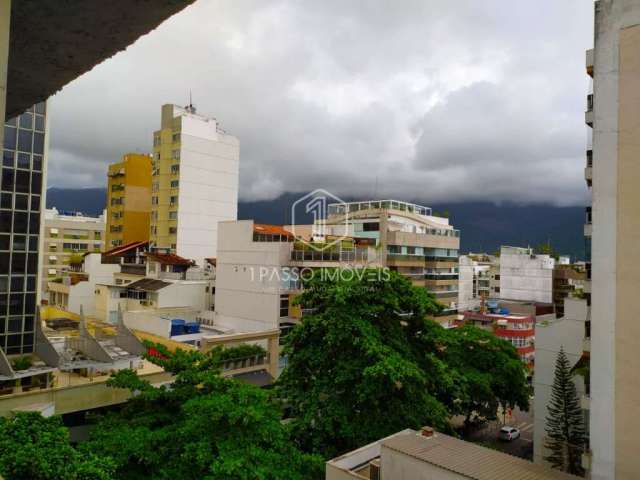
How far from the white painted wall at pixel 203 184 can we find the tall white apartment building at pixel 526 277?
34.6 meters

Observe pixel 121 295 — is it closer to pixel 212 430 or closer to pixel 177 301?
pixel 177 301

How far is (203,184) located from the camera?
150 feet

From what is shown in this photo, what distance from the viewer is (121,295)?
115 ft

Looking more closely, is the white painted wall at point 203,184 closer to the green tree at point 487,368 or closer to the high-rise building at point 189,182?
the high-rise building at point 189,182

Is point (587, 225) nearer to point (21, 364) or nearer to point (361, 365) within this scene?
point (361, 365)

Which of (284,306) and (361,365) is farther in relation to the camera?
(284,306)

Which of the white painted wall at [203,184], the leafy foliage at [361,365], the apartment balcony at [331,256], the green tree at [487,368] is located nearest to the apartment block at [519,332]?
the apartment balcony at [331,256]

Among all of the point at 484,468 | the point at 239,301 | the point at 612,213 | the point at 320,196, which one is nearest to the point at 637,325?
the point at 612,213

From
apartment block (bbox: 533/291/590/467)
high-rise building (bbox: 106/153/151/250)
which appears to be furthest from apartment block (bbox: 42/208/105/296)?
apartment block (bbox: 533/291/590/467)

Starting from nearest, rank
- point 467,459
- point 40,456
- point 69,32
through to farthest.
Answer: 1. point 69,32
2. point 40,456
3. point 467,459

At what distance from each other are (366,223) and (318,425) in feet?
87.8

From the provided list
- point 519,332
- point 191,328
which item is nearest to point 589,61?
point 191,328

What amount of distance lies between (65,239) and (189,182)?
94.9 feet

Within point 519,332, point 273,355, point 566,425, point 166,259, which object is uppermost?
point 166,259
